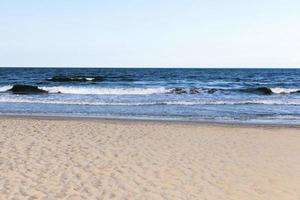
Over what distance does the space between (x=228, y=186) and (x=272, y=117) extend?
11090 mm

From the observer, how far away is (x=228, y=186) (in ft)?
21.4

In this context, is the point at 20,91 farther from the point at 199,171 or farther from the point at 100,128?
the point at 199,171

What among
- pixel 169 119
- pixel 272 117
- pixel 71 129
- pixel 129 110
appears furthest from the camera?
pixel 129 110

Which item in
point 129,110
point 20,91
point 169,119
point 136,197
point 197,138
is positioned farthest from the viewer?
point 20,91

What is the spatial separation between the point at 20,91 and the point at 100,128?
2312 cm

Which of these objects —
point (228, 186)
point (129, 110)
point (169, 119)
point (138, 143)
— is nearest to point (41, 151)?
point (138, 143)

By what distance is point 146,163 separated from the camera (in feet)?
25.8

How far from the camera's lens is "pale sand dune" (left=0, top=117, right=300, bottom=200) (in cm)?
614

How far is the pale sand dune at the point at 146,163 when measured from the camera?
614 cm

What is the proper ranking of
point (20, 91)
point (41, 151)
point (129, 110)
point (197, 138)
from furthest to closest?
1. point (20, 91)
2. point (129, 110)
3. point (197, 138)
4. point (41, 151)

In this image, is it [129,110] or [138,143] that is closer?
[138,143]

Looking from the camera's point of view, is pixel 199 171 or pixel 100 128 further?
pixel 100 128

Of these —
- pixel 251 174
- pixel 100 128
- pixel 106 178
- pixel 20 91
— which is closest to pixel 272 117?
pixel 100 128

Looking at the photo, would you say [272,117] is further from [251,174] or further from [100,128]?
[251,174]
